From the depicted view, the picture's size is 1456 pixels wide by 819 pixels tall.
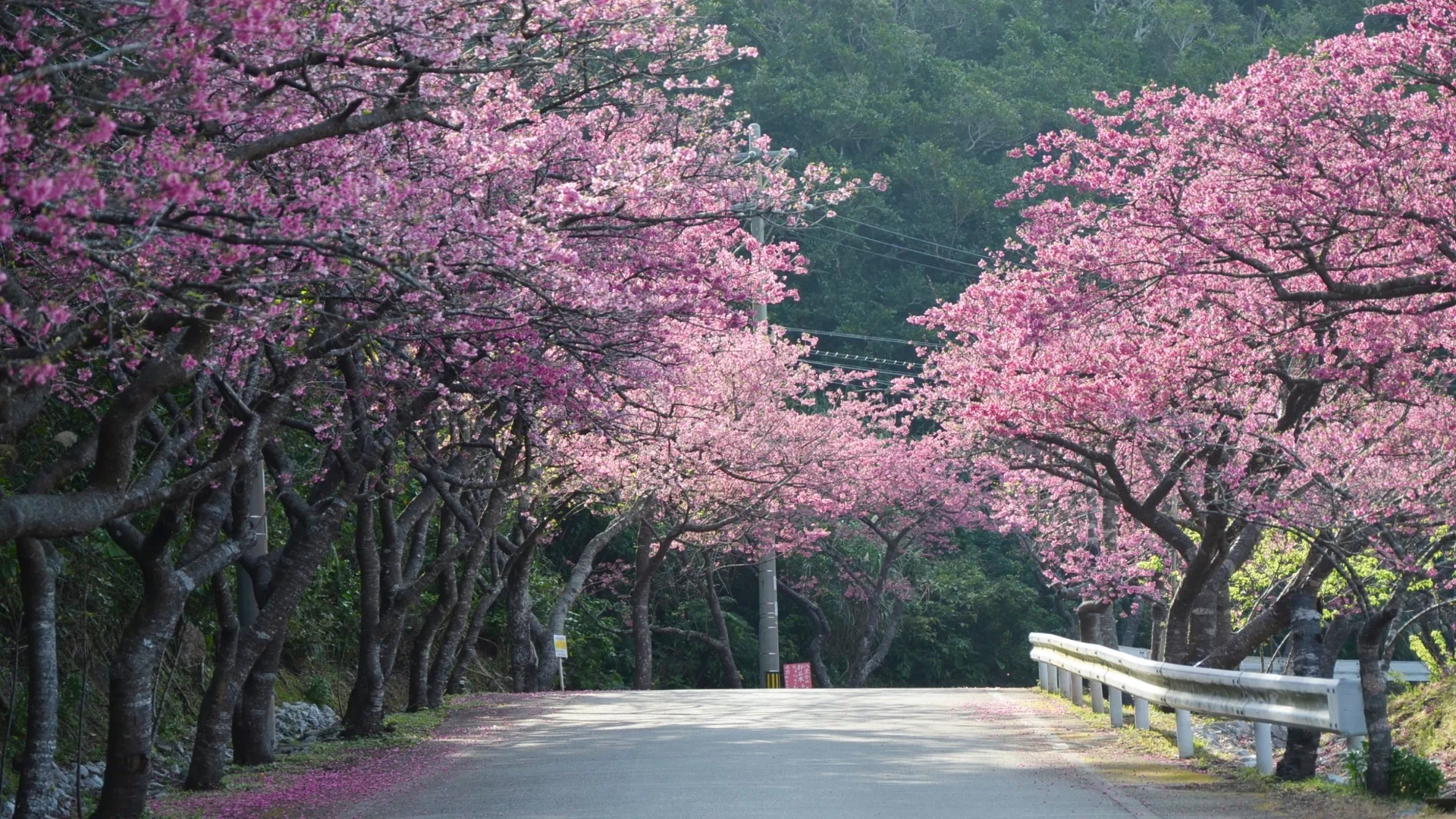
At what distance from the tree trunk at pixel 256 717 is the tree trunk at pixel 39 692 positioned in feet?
11.0

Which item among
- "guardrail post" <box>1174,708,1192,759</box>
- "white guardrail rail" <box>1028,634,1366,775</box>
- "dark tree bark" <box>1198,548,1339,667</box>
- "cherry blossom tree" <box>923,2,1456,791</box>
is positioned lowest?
"guardrail post" <box>1174,708,1192,759</box>

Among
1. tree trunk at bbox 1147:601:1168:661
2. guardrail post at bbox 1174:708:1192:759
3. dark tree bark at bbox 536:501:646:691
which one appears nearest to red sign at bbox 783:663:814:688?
dark tree bark at bbox 536:501:646:691

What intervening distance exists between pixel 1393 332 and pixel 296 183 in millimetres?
10784

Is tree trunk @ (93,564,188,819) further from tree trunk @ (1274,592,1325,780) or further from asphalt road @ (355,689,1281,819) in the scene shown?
tree trunk @ (1274,592,1325,780)

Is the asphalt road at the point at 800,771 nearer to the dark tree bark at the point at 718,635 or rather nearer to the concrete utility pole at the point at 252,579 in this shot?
the concrete utility pole at the point at 252,579

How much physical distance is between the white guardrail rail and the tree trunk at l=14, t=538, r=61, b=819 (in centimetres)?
765

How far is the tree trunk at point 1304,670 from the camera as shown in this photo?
33.7ft

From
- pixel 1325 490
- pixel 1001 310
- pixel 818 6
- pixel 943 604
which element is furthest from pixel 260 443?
pixel 818 6

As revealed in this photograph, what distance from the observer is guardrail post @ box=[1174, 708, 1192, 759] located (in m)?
12.1

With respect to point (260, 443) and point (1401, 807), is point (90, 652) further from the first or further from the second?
point (1401, 807)

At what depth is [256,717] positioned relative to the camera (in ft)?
46.1

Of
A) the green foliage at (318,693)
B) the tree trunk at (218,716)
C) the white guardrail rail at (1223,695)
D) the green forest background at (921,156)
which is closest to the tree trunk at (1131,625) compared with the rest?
the green forest background at (921,156)

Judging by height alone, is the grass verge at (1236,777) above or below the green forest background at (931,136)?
below

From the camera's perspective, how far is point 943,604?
41.4 meters
